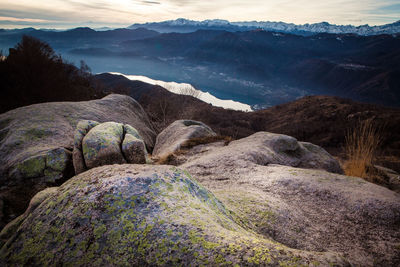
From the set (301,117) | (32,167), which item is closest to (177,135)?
(32,167)

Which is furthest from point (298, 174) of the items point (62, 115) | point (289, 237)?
point (62, 115)

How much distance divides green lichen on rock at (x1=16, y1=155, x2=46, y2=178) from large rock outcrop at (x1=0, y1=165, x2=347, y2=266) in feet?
14.4

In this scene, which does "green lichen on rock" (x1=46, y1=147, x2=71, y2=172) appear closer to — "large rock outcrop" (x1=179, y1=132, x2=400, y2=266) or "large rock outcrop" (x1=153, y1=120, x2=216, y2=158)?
"large rock outcrop" (x1=179, y1=132, x2=400, y2=266)

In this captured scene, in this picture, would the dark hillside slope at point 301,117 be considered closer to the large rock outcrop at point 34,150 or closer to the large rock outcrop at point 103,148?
the large rock outcrop at point 34,150

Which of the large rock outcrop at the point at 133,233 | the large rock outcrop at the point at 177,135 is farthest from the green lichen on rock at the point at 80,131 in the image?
the large rock outcrop at the point at 133,233

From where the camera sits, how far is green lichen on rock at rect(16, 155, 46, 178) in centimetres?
657

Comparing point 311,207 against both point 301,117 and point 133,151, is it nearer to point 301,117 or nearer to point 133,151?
point 133,151

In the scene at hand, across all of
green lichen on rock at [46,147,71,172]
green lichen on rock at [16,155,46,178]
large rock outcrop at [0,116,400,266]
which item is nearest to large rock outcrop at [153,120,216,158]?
green lichen on rock at [46,147,71,172]

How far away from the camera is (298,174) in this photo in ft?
22.7

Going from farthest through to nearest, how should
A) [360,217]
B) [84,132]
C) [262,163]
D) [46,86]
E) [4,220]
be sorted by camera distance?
[46,86]
[262,163]
[84,132]
[4,220]
[360,217]

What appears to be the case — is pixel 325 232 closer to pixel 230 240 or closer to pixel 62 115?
pixel 230 240

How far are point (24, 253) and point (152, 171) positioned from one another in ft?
6.22

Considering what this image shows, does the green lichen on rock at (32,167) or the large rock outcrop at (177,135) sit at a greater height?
the green lichen on rock at (32,167)

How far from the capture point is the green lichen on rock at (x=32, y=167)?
657cm
